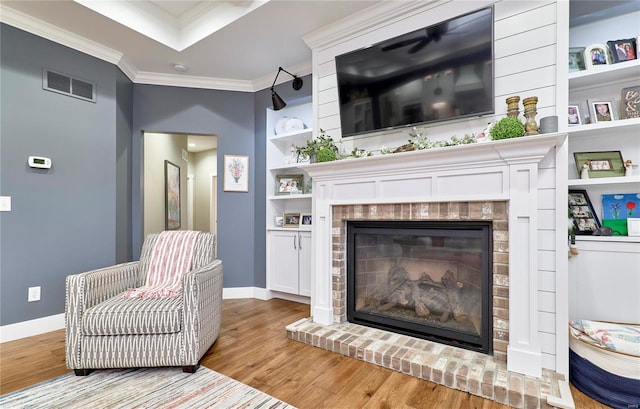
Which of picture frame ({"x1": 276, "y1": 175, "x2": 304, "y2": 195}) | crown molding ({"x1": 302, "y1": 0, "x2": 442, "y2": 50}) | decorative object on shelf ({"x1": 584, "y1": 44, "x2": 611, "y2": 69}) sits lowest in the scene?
picture frame ({"x1": 276, "y1": 175, "x2": 304, "y2": 195})

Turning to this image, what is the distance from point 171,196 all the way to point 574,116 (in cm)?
541

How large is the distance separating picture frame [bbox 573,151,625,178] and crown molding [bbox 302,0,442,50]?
1492 millimetres

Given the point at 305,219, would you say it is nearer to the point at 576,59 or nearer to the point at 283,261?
the point at 283,261

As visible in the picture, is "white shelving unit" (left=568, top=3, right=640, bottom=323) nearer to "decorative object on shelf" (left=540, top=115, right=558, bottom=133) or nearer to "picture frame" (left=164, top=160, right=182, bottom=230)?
"decorative object on shelf" (left=540, top=115, right=558, bottom=133)

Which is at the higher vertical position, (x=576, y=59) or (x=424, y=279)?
(x=576, y=59)

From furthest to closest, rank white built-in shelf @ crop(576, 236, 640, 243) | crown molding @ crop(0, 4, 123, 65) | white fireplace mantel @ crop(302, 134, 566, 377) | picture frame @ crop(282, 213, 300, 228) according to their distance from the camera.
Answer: picture frame @ crop(282, 213, 300, 228) → crown molding @ crop(0, 4, 123, 65) → white built-in shelf @ crop(576, 236, 640, 243) → white fireplace mantel @ crop(302, 134, 566, 377)

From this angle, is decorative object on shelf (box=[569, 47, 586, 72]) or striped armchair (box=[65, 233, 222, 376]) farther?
decorative object on shelf (box=[569, 47, 586, 72])

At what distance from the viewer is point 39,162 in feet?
8.77

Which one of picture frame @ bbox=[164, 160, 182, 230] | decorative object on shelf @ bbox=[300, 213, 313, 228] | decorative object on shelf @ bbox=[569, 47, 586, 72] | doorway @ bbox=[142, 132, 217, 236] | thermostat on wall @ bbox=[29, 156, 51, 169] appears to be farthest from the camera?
picture frame @ bbox=[164, 160, 182, 230]

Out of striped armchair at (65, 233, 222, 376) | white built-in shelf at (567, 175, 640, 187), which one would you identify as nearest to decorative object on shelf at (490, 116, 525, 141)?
white built-in shelf at (567, 175, 640, 187)

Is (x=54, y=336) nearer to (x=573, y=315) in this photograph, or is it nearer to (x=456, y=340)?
(x=456, y=340)

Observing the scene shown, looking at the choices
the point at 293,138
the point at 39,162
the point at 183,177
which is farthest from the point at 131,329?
the point at 183,177

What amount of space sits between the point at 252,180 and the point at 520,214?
9.66 feet

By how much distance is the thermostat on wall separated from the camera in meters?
2.63
